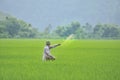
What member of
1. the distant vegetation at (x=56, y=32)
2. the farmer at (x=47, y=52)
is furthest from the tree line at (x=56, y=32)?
the farmer at (x=47, y=52)

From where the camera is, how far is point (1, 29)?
90.3 meters

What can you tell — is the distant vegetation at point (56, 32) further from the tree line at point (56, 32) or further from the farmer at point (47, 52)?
the farmer at point (47, 52)

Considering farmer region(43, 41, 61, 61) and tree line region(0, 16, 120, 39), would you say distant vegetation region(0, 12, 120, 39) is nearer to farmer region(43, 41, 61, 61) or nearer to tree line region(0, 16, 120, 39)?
tree line region(0, 16, 120, 39)

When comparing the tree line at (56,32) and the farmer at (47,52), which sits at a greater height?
the farmer at (47,52)

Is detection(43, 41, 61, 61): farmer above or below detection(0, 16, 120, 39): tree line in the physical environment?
above

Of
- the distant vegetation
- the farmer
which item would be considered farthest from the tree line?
the farmer

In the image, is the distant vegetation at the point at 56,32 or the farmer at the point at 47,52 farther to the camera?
the distant vegetation at the point at 56,32

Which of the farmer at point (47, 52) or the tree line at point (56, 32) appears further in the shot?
the tree line at point (56, 32)

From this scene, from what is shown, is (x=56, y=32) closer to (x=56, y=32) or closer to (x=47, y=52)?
(x=56, y=32)

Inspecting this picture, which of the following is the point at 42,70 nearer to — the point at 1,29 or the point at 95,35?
the point at 1,29

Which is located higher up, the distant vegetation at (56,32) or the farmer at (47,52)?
the farmer at (47,52)

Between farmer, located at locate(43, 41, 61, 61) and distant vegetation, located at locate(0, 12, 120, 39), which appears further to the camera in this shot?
distant vegetation, located at locate(0, 12, 120, 39)

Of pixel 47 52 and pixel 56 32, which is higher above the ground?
pixel 47 52

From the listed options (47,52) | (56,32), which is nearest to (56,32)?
(56,32)
